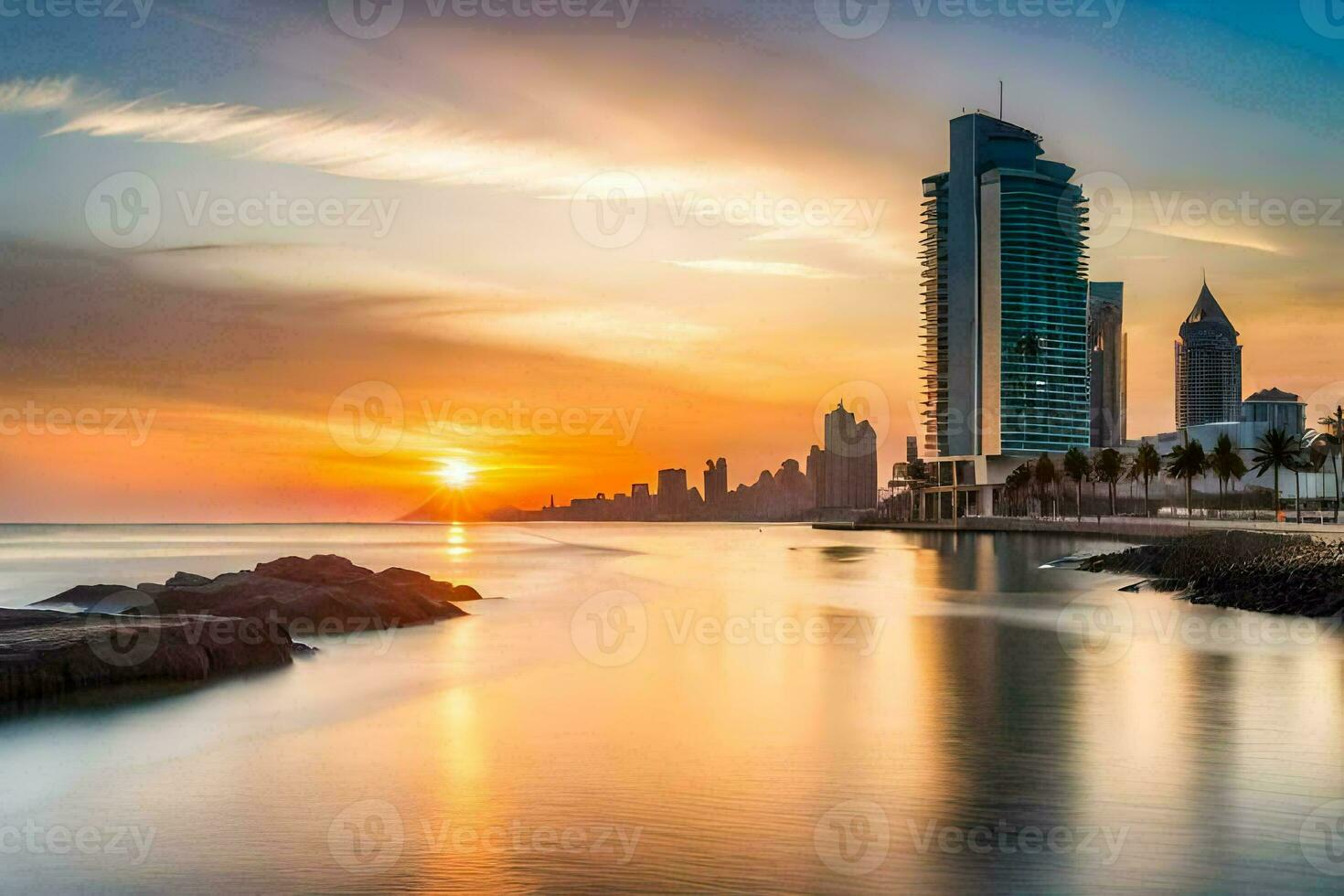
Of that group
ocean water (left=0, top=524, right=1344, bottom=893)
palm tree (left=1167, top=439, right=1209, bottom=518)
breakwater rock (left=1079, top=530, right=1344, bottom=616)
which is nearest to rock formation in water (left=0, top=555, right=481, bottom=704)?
ocean water (left=0, top=524, right=1344, bottom=893)

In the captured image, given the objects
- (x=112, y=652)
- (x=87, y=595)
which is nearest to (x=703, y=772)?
(x=112, y=652)

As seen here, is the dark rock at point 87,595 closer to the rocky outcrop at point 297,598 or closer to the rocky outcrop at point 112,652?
the rocky outcrop at point 297,598

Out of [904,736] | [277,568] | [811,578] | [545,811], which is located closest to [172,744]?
[545,811]

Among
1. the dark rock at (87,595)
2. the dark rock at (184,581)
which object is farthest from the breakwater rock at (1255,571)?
the dark rock at (87,595)

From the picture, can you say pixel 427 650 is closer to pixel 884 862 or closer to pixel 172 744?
pixel 172 744

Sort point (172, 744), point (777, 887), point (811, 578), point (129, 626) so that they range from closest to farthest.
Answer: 1. point (777, 887)
2. point (172, 744)
3. point (129, 626)
4. point (811, 578)

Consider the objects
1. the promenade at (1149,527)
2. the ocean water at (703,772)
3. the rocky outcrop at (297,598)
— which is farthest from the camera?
the promenade at (1149,527)

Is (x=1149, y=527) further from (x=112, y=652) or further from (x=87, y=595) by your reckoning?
(x=112, y=652)

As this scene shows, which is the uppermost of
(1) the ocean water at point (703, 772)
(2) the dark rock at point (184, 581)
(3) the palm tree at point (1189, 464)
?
(3) the palm tree at point (1189, 464)
